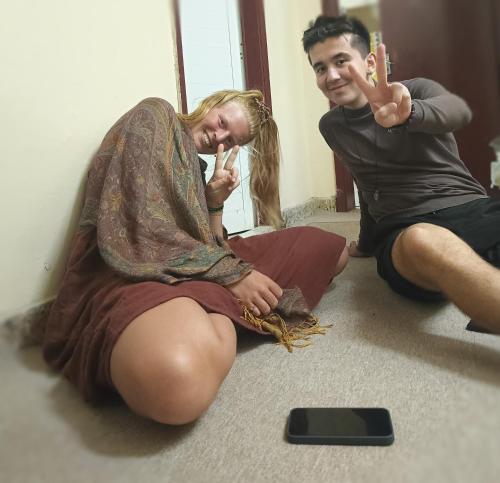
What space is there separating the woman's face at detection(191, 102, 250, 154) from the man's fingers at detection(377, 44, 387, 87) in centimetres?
57

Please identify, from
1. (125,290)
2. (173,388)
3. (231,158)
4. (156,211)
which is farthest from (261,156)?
(173,388)

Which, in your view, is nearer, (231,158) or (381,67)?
(381,67)

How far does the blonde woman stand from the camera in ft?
1.49

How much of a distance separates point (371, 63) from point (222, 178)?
61 centimetres

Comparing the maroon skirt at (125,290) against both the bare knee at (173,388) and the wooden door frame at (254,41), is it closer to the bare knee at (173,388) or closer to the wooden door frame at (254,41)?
the bare knee at (173,388)

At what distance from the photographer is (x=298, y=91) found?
10.1 inches

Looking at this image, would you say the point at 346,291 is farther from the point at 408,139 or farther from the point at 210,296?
the point at 408,139

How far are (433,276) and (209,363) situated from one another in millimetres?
317

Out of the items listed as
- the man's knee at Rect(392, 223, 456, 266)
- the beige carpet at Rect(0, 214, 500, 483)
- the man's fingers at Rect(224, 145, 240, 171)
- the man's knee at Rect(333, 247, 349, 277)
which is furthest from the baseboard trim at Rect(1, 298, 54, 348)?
the man's knee at Rect(333, 247, 349, 277)

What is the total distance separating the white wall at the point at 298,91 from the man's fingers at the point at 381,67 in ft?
0.14

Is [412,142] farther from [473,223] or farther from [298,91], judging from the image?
[473,223]

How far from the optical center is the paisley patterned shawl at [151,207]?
1.94 feet

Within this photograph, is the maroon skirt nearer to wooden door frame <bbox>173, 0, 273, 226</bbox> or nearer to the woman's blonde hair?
the woman's blonde hair

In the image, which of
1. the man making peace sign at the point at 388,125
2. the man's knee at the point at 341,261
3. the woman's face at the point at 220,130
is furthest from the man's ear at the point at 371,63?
the man's knee at the point at 341,261
